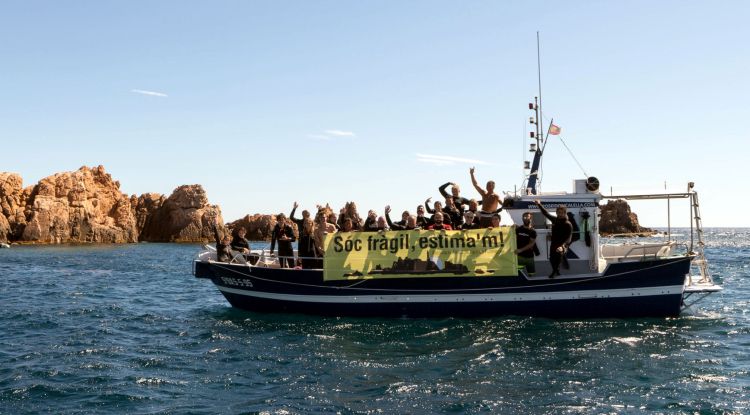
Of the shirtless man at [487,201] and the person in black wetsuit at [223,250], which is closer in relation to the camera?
the shirtless man at [487,201]

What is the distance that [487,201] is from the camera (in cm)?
1798

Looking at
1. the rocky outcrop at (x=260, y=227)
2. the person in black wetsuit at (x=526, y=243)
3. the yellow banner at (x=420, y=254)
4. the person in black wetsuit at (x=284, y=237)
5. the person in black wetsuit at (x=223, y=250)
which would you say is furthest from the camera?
the rocky outcrop at (x=260, y=227)

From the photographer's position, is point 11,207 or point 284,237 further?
point 11,207

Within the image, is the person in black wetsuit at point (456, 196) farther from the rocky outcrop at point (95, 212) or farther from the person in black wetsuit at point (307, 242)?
Answer: the rocky outcrop at point (95, 212)

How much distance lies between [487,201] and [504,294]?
275 cm

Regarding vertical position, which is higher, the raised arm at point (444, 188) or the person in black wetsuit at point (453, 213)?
the raised arm at point (444, 188)

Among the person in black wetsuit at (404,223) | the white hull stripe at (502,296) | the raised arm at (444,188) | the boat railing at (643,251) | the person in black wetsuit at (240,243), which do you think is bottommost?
the white hull stripe at (502,296)

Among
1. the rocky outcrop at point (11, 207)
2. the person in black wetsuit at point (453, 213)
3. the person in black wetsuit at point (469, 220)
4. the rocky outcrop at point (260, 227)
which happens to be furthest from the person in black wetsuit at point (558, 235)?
the rocky outcrop at point (260, 227)

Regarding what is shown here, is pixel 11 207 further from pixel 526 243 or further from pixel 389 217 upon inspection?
pixel 526 243

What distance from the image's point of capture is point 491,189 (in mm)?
17844

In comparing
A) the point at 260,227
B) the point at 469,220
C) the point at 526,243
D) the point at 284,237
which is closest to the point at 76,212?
the point at 260,227

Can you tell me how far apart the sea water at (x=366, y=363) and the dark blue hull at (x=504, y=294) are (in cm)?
35

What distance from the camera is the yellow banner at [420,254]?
16723 millimetres

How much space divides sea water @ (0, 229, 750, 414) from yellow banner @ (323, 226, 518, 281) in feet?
4.55
